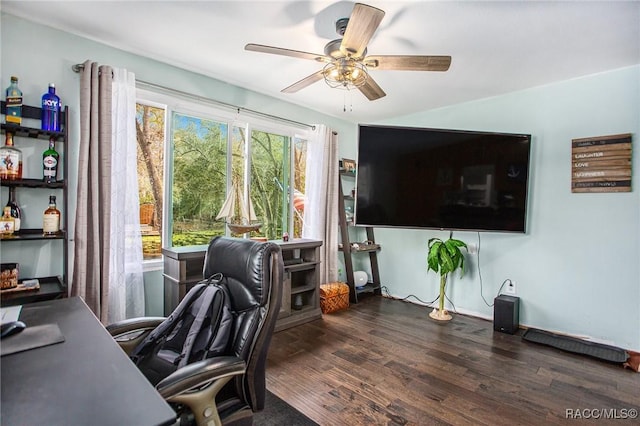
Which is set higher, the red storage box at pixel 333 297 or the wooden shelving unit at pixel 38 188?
the wooden shelving unit at pixel 38 188

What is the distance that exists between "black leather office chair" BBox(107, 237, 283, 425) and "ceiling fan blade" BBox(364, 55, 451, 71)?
1409 mm

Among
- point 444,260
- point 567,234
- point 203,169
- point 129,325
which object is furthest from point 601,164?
point 129,325

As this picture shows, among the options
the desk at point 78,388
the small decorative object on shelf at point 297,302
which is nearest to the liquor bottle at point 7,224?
the desk at point 78,388

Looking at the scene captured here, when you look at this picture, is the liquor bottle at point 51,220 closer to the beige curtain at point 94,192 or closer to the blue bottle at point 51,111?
the beige curtain at point 94,192

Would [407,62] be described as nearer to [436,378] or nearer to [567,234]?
[436,378]

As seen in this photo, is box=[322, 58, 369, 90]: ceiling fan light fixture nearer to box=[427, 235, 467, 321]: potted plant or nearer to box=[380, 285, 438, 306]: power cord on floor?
box=[427, 235, 467, 321]: potted plant

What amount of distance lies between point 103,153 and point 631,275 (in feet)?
14.2

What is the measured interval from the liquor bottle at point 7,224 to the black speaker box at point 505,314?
391 cm

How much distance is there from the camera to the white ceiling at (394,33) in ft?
6.45

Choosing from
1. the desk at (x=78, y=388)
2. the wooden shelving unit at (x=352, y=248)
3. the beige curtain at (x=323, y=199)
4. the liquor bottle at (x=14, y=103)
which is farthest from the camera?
the wooden shelving unit at (x=352, y=248)

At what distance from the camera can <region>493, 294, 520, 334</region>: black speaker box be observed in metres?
3.11

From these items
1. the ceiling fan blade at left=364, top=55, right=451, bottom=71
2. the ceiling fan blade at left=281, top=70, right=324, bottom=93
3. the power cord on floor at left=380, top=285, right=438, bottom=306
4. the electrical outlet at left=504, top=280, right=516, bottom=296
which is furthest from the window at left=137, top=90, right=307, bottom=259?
the electrical outlet at left=504, top=280, right=516, bottom=296

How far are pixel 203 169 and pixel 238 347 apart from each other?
2206mm

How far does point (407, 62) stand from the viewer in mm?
2035
